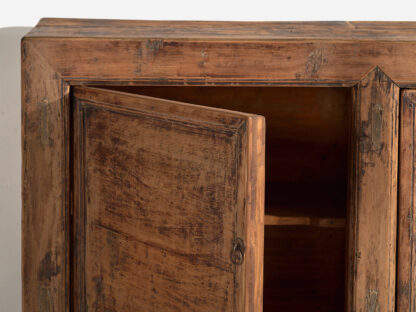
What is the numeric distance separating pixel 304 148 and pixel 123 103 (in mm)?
613

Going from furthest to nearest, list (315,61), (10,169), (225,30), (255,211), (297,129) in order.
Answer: (10,169), (297,129), (225,30), (315,61), (255,211)

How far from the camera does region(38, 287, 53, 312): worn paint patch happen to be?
4.24ft

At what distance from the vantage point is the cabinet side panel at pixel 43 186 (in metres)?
1.24

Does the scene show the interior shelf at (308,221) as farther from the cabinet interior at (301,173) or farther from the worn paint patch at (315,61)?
the worn paint patch at (315,61)

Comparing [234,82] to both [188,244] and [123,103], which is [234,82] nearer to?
[123,103]

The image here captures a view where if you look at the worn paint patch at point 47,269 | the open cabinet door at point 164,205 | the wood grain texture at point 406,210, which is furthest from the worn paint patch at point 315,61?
the worn paint patch at point 47,269

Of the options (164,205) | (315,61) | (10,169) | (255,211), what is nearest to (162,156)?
(164,205)

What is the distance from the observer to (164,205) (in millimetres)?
1122

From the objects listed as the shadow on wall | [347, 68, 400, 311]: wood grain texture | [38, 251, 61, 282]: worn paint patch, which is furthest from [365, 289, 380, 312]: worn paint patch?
the shadow on wall

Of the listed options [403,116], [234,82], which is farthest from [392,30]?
[234,82]

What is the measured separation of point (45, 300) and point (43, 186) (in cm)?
21

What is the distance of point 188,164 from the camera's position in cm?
108

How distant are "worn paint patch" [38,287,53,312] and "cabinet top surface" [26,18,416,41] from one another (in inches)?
17.7

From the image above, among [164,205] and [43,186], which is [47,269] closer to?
[43,186]
